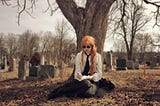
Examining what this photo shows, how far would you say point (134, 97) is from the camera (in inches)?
274

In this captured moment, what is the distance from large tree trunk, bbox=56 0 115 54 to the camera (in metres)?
9.62

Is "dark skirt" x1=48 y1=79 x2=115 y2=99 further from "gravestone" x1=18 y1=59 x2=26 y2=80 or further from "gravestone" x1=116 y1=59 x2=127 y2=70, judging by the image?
"gravestone" x1=116 y1=59 x2=127 y2=70

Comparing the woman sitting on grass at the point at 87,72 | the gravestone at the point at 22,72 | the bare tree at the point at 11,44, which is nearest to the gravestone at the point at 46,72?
the gravestone at the point at 22,72

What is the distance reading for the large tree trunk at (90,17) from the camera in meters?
9.62

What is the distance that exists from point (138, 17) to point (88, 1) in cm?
3231

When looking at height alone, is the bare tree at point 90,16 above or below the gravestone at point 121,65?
above

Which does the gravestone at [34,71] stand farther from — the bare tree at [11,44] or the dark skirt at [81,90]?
the bare tree at [11,44]

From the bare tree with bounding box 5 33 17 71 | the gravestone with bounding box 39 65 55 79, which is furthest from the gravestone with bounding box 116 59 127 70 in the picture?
the bare tree with bounding box 5 33 17 71

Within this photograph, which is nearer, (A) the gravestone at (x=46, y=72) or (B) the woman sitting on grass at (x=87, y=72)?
(B) the woman sitting on grass at (x=87, y=72)

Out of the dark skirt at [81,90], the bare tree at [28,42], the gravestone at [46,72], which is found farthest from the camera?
the bare tree at [28,42]

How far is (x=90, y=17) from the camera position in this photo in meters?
9.68

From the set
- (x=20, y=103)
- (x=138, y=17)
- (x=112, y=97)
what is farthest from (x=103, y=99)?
(x=138, y=17)

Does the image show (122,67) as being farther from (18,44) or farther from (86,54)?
(18,44)

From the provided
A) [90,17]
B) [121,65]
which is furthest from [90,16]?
[121,65]
